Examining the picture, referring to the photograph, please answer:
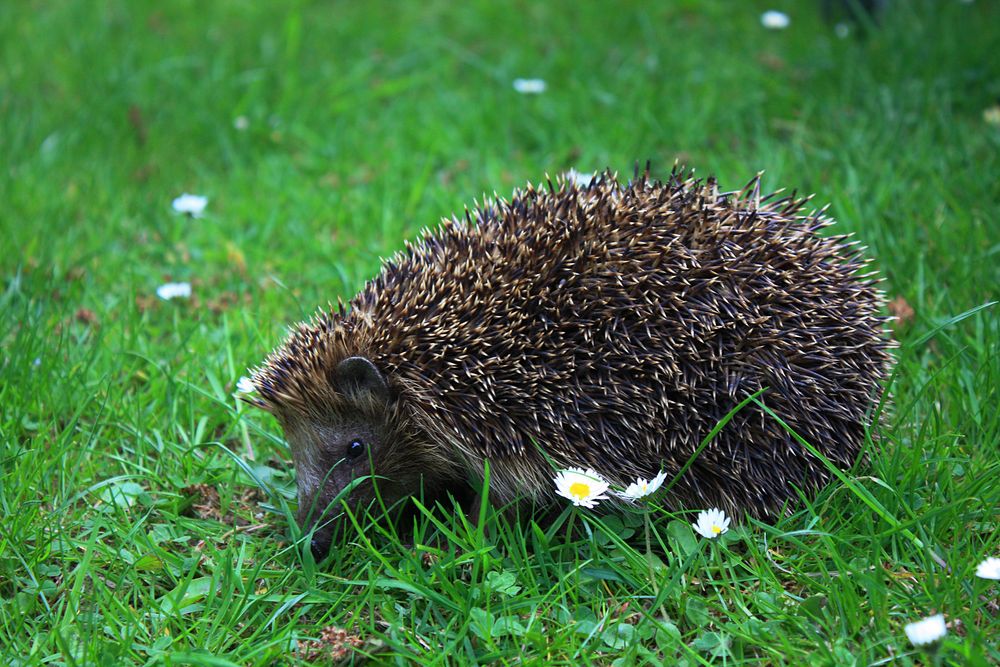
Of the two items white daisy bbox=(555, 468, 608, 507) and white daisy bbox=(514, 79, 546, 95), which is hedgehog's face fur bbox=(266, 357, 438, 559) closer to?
white daisy bbox=(555, 468, 608, 507)

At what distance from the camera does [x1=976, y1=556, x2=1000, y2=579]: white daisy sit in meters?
3.14

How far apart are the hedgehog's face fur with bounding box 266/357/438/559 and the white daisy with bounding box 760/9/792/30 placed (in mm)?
5363

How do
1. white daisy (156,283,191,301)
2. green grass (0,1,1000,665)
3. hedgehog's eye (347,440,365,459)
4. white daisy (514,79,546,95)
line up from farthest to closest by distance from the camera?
white daisy (514,79,546,95) < white daisy (156,283,191,301) < hedgehog's eye (347,440,365,459) < green grass (0,1,1000,665)

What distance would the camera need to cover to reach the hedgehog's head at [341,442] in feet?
12.4

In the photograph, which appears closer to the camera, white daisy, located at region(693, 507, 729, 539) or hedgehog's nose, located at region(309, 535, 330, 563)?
white daisy, located at region(693, 507, 729, 539)

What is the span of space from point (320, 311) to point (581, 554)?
1.51 metres

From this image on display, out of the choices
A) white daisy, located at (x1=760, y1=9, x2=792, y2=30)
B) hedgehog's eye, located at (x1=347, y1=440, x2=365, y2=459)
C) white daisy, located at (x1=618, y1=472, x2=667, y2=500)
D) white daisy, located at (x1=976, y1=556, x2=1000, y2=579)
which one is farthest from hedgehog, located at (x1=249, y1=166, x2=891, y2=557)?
white daisy, located at (x1=760, y1=9, x2=792, y2=30)

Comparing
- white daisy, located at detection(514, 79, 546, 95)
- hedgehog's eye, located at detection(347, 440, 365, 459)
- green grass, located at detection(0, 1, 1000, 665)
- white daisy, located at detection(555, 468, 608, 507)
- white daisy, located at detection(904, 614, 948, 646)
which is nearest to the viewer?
white daisy, located at detection(904, 614, 948, 646)

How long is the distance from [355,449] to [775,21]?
554 centimetres

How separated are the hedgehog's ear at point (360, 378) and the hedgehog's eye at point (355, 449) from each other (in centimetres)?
22

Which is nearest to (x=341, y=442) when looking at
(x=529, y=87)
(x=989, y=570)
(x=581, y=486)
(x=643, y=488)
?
(x=581, y=486)

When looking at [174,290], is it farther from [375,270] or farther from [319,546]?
[319,546]

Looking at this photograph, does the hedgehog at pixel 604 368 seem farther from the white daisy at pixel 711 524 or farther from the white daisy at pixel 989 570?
the white daisy at pixel 989 570

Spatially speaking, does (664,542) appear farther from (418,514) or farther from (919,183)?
(919,183)
